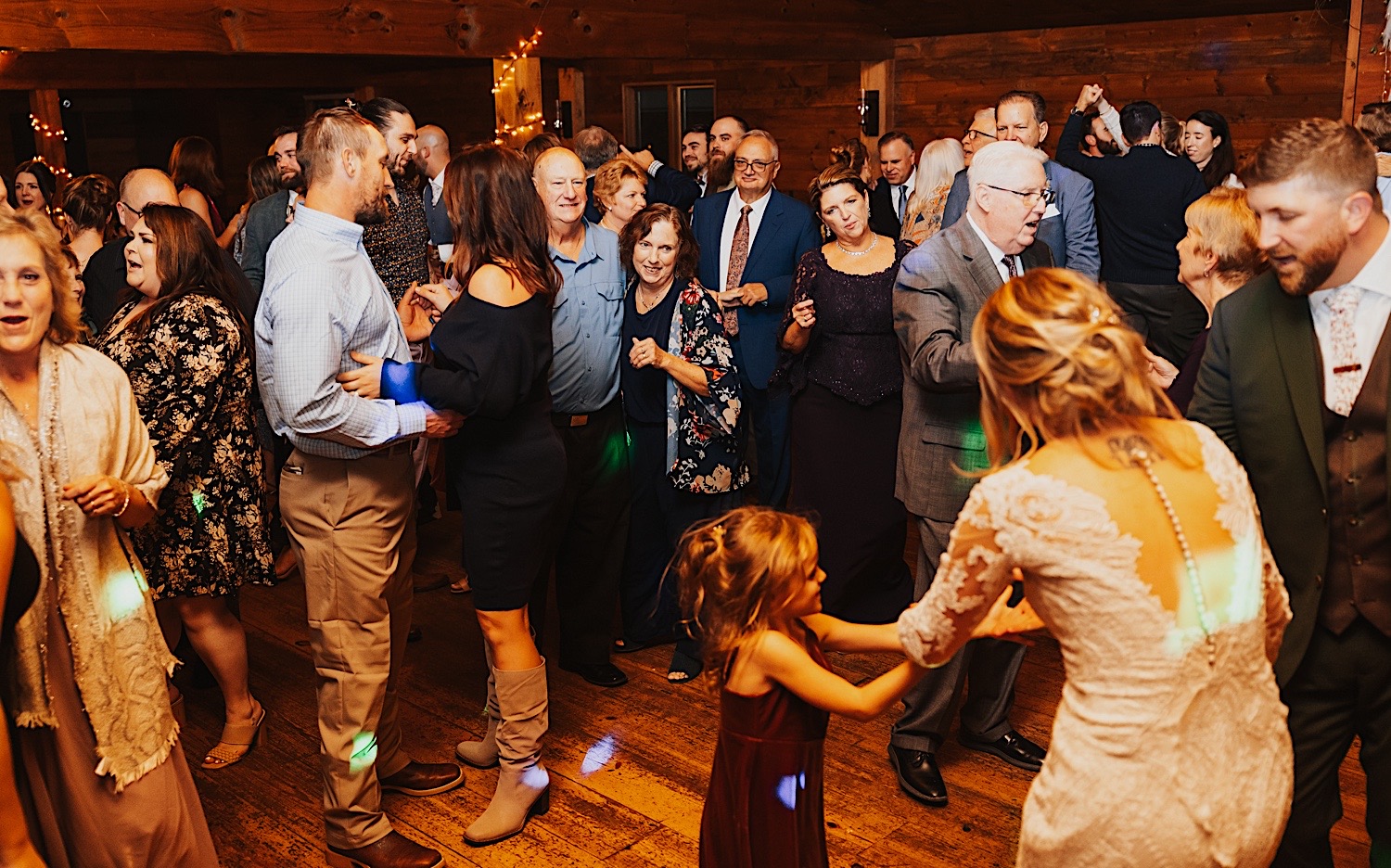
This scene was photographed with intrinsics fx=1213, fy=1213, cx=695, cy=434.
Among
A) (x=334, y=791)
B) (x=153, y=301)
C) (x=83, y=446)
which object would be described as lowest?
(x=334, y=791)

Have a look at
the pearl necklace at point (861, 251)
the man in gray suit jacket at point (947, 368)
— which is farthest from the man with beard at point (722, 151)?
the man in gray suit jacket at point (947, 368)

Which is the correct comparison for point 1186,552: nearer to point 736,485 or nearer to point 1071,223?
point 736,485

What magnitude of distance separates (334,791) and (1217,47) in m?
6.78

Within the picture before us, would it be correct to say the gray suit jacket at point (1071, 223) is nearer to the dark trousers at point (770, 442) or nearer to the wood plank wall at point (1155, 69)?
the dark trousers at point (770, 442)

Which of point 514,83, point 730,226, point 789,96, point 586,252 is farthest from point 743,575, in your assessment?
point 789,96

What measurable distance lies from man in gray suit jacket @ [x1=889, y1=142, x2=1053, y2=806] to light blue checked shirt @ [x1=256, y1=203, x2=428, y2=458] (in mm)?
1191

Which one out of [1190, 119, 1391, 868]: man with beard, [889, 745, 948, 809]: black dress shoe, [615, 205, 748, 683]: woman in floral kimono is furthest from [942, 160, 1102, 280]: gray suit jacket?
[1190, 119, 1391, 868]: man with beard

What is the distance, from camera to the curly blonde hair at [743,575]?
6.49ft

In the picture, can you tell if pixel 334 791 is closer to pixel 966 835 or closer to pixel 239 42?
pixel 966 835

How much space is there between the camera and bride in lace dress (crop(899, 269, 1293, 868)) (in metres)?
1.55

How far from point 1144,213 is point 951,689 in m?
3.07

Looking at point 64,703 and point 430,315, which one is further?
point 430,315

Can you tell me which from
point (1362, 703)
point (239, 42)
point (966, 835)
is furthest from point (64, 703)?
point (239, 42)

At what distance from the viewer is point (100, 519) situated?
82.9 inches
